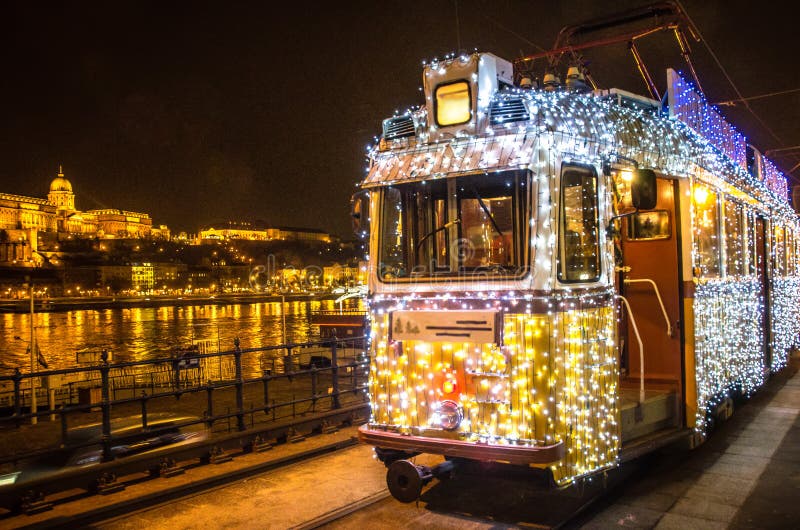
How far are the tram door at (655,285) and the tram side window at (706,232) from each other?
0.83ft

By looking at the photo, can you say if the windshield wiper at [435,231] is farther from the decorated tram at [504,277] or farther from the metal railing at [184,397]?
the metal railing at [184,397]

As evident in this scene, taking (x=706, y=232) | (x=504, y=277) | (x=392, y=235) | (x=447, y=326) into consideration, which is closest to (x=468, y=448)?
(x=447, y=326)

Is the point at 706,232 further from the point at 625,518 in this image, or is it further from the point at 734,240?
the point at 625,518

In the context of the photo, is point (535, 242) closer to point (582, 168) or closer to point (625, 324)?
point (582, 168)

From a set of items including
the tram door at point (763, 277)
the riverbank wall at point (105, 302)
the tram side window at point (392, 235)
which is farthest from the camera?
the riverbank wall at point (105, 302)

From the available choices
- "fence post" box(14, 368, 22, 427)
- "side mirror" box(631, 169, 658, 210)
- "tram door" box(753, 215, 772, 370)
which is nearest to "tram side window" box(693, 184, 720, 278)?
"side mirror" box(631, 169, 658, 210)

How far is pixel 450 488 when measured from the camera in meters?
7.11

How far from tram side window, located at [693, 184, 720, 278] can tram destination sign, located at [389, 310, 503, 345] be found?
347 centimetres

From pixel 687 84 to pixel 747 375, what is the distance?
441 cm

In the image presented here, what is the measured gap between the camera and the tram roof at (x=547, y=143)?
18.5ft

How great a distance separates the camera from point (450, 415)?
223 inches

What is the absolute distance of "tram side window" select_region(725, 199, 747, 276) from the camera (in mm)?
8945

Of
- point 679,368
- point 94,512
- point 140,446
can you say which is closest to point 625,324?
point 679,368

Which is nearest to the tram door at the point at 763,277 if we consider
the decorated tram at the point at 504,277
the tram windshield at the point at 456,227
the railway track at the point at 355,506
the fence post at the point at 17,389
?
the decorated tram at the point at 504,277
